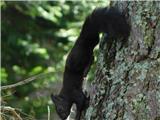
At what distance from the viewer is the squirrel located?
93.7 inches

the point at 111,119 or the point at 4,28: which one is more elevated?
the point at 4,28

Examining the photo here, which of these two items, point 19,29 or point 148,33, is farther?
point 19,29

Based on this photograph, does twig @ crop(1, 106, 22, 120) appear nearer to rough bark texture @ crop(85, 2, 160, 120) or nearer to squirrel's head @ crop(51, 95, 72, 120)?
squirrel's head @ crop(51, 95, 72, 120)

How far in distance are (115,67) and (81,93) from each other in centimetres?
32

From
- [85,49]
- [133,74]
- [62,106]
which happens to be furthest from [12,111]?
[133,74]

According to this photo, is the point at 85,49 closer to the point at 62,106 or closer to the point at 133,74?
the point at 133,74

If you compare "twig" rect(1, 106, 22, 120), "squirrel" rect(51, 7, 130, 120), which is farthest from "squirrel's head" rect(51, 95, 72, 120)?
"twig" rect(1, 106, 22, 120)

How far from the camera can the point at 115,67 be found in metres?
2.41

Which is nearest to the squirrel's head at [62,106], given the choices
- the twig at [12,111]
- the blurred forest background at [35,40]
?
the twig at [12,111]

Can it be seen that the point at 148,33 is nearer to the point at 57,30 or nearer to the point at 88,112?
the point at 88,112

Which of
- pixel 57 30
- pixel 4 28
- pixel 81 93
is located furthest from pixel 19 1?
pixel 81 93

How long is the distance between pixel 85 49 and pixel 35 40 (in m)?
4.40

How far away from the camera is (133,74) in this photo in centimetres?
232

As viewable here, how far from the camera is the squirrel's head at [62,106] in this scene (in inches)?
108
